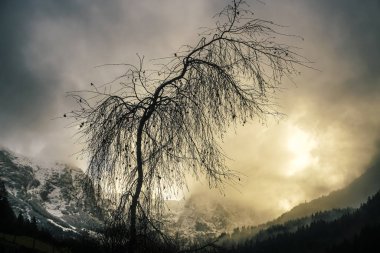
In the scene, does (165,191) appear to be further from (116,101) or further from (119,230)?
(116,101)

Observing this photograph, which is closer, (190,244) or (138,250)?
(138,250)

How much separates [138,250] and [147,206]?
0.60 meters

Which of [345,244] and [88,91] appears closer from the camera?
[88,91]

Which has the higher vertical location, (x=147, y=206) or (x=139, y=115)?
(x=139, y=115)

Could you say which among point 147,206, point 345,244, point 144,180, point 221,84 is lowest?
point 147,206

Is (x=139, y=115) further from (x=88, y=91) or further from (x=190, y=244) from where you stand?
(x=190, y=244)

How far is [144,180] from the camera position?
618 centimetres

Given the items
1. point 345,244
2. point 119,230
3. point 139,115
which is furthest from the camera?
point 345,244

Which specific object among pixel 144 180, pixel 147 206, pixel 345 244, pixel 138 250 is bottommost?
pixel 138 250

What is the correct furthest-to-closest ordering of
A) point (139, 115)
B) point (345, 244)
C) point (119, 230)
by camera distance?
point (345, 244) → point (139, 115) → point (119, 230)

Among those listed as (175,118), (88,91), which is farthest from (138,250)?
(88,91)

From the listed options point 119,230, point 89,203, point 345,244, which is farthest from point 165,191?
point 345,244

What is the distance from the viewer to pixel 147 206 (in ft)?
19.9

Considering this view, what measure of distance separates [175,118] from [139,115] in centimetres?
61
